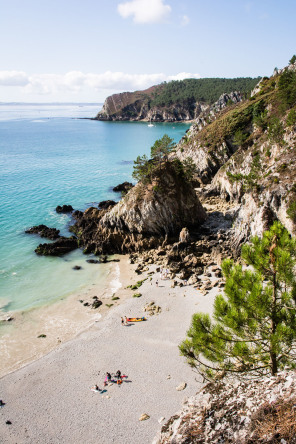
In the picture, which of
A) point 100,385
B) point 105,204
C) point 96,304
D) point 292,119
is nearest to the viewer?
point 100,385

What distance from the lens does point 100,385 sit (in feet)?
72.3

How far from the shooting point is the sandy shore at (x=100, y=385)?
18.9 meters

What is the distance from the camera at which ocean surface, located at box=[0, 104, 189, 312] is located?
119 feet

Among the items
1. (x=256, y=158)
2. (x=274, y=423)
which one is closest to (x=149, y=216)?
(x=256, y=158)

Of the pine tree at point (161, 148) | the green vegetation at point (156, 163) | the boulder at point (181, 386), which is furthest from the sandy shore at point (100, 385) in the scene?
the pine tree at point (161, 148)

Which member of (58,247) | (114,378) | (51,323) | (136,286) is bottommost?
(114,378)

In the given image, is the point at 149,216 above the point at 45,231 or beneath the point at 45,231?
above

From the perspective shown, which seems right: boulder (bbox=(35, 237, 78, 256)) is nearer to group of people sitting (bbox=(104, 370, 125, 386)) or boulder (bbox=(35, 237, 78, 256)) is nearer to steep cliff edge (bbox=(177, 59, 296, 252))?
group of people sitting (bbox=(104, 370, 125, 386))

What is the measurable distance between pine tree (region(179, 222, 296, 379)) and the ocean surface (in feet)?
85.3

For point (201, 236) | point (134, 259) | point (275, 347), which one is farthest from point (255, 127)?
point (275, 347)

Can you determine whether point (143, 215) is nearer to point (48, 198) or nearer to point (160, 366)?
point (160, 366)

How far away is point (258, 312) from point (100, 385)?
649 inches

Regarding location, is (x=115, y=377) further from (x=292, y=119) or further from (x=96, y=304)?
(x=292, y=119)

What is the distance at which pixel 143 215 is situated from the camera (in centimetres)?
4266
